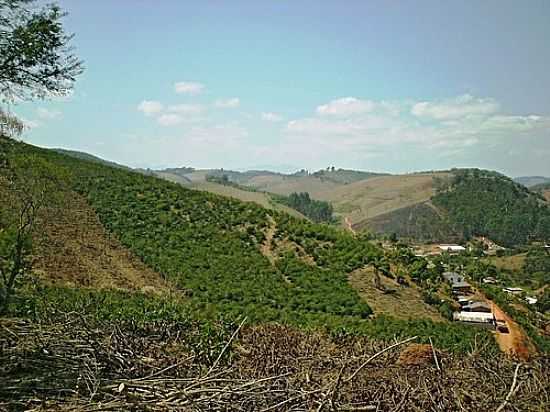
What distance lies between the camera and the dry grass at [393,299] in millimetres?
19250

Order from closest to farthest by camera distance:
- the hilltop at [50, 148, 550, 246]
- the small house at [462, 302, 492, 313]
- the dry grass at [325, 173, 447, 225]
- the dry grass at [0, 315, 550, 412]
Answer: the dry grass at [0, 315, 550, 412] < the small house at [462, 302, 492, 313] < the hilltop at [50, 148, 550, 246] < the dry grass at [325, 173, 447, 225]

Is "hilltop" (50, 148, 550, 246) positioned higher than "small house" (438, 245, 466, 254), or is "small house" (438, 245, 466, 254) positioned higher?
"hilltop" (50, 148, 550, 246)

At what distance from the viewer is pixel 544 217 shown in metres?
82.1

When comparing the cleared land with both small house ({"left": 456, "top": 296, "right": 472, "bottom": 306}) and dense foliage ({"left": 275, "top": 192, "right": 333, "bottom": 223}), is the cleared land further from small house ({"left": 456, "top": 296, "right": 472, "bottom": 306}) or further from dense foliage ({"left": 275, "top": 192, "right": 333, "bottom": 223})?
small house ({"left": 456, "top": 296, "right": 472, "bottom": 306})


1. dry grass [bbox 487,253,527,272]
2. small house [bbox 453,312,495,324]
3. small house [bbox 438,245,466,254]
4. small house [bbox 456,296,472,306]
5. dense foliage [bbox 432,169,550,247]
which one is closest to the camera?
small house [bbox 453,312,495,324]

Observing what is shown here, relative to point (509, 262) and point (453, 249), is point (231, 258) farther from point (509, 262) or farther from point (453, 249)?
point (453, 249)

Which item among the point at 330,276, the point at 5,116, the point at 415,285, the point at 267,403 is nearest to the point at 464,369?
the point at 267,403

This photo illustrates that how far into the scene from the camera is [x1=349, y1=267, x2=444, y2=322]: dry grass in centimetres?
1925

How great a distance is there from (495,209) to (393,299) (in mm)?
67581

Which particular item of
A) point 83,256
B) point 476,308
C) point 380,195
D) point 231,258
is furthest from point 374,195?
point 83,256

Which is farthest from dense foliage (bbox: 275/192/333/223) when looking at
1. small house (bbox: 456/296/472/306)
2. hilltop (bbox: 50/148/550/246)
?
small house (bbox: 456/296/472/306)

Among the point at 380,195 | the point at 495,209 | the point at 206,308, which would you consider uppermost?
the point at 380,195

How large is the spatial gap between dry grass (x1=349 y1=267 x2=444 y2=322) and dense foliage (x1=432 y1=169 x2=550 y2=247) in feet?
195

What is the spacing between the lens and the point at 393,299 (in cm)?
2048
